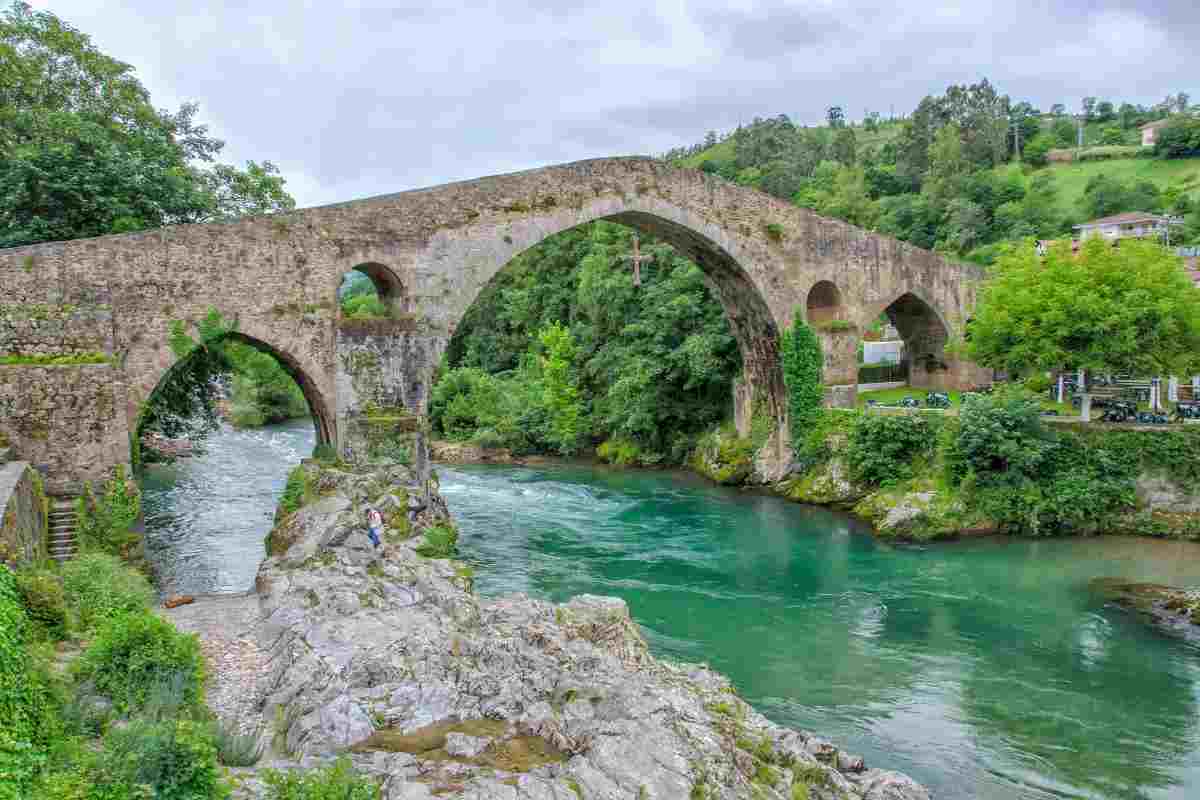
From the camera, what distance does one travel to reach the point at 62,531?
10.4 metres

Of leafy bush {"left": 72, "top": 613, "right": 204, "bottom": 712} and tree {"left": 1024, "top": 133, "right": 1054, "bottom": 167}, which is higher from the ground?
tree {"left": 1024, "top": 133, "right": 1054, "bottom": 167}

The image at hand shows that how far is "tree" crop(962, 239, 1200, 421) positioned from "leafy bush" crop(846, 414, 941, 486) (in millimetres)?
2261

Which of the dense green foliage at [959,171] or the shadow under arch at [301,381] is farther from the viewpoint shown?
the dense green foliage at [959,171]

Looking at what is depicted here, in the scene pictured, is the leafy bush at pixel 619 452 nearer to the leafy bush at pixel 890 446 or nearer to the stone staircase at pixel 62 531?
A: the leafy bush at pixel 890 446

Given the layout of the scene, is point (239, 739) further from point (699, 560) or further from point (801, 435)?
point (801, 435)

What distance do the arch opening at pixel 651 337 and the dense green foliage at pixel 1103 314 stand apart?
5861 mm

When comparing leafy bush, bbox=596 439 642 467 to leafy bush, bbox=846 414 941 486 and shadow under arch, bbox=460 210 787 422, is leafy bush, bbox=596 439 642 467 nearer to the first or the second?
shadow under arch, bbox=460 210 787 422

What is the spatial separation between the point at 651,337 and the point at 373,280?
11440mm

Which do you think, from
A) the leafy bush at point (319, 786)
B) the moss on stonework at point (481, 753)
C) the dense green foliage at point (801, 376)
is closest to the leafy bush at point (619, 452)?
the dense green foliage at point (801, 376)

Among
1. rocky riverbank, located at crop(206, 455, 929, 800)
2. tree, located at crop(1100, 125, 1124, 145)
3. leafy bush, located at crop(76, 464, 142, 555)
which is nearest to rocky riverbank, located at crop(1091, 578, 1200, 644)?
rocky riverbank, located at crop(206, 455, 929, 800)

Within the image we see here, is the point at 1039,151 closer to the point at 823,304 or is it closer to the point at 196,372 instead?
the point at 823,304

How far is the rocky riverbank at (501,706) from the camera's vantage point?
5.85 metres

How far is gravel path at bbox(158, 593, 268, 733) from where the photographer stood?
22.5 ft

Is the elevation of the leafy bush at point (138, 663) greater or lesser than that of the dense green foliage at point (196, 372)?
lesser
